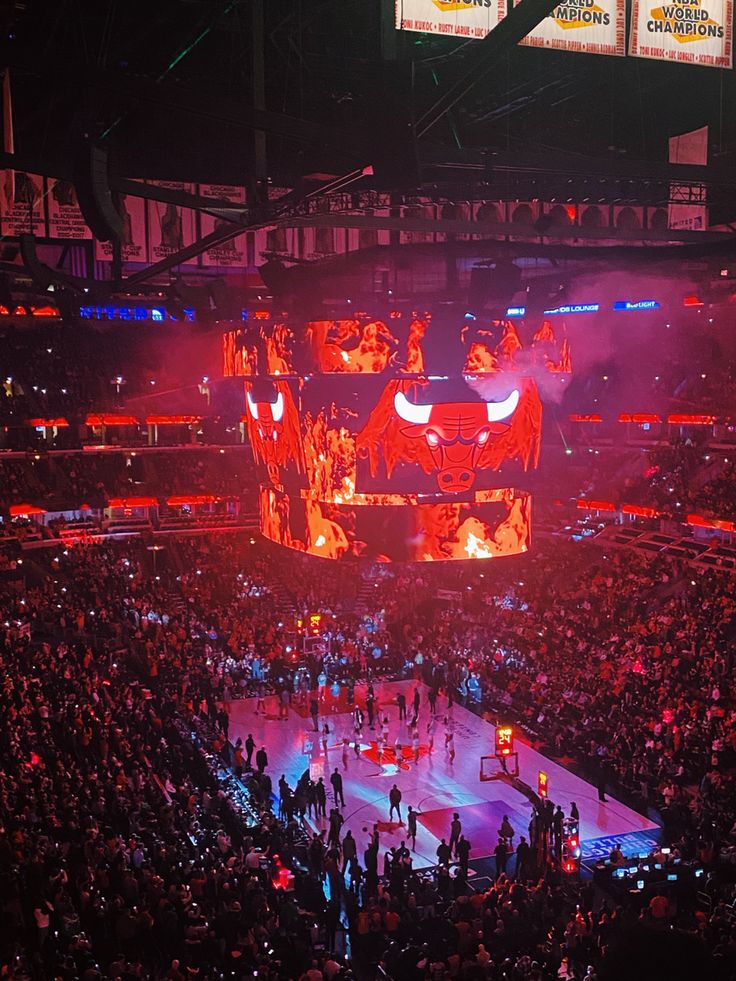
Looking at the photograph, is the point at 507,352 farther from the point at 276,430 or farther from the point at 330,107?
the point at 330,107

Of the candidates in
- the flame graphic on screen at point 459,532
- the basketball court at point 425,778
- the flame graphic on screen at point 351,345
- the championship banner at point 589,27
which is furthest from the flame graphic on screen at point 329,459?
the championship banner at point 589,27

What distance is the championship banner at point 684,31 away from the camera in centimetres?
881

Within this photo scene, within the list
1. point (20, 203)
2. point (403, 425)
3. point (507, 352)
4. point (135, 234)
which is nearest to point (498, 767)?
A: point (403, 425)

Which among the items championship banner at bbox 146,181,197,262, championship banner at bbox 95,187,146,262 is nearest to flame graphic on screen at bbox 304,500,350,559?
championship banner at bbox 146,181,197,262

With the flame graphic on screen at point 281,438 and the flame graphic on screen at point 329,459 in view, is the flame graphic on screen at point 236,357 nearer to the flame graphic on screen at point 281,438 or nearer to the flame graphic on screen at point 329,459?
the flame graphic on screen at point 281,438

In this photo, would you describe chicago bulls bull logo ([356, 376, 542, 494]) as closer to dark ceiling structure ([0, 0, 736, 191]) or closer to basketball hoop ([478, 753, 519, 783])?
dark ceiling structure ([0, 0, 736, 191])

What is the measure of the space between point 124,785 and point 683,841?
757 centimetres

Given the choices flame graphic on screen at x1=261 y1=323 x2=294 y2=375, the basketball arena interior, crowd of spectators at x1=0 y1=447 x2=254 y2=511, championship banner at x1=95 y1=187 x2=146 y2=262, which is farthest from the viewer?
crowd of spectators at x1=0 y1=447 x2=254 y2=511

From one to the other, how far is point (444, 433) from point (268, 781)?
20.5 ft

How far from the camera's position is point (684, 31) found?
8930 mm

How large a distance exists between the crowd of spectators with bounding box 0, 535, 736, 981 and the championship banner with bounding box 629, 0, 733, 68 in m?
7.54

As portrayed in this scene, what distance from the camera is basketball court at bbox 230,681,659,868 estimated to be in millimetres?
15023

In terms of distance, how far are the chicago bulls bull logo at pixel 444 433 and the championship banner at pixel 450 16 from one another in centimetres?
625

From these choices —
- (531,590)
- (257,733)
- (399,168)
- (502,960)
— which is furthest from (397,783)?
(399,168)
